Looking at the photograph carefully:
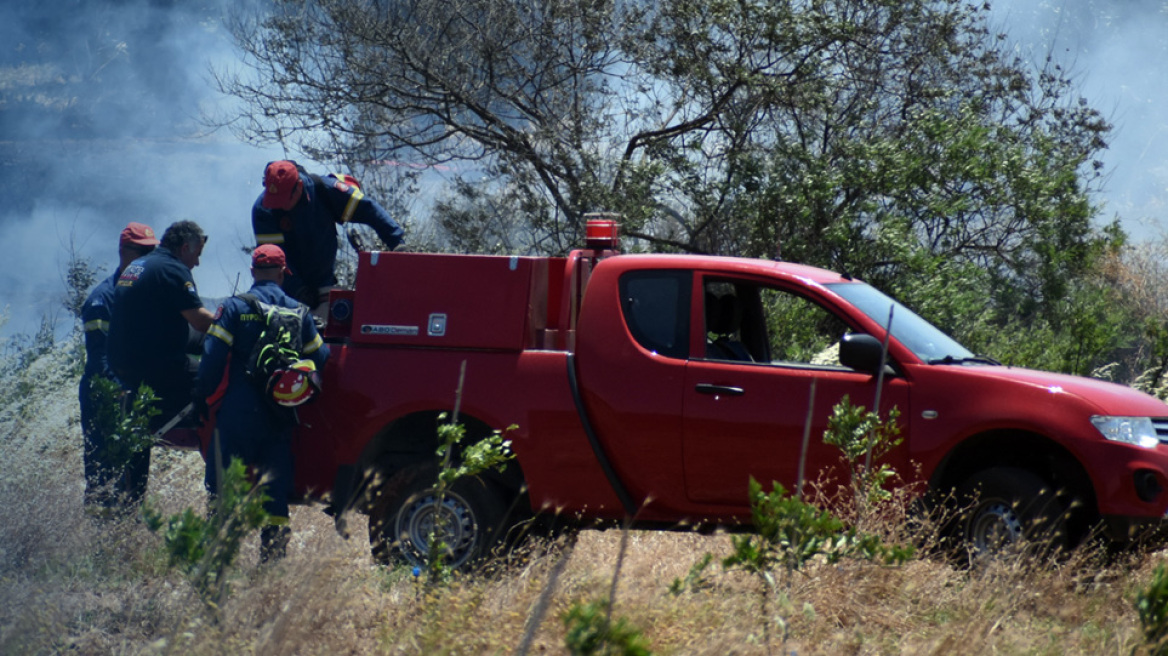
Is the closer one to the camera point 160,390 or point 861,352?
point 861,352

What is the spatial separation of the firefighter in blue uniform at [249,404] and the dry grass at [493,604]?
1.58 feet

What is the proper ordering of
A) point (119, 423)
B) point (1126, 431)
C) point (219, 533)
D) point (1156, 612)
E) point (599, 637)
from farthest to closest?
→ 1. point (119, 423)
2. point (1126, 431)
3. point (219, 533)
4. point (1156, 612)
5. point (599, 637)

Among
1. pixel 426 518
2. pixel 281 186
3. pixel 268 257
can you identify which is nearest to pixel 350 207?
pixel 281 186

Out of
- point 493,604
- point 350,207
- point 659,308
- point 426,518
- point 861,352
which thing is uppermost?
point 350,207

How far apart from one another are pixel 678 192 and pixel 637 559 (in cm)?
752

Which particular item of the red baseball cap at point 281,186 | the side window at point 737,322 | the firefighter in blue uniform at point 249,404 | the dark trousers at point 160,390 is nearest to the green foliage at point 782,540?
the side window at point 737,322

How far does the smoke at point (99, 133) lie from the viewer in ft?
100

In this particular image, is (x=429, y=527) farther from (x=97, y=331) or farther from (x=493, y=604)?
(x=97, y=331)

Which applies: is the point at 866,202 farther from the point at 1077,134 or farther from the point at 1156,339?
the point at 1077,134

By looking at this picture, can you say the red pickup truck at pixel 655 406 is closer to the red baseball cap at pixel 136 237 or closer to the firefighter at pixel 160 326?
Answer: the firefighter at pixel 160 326

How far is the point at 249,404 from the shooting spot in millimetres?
5863

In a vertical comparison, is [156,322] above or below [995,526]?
above

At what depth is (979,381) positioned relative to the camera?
5434 millimetres

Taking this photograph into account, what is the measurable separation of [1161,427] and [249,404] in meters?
4.34
